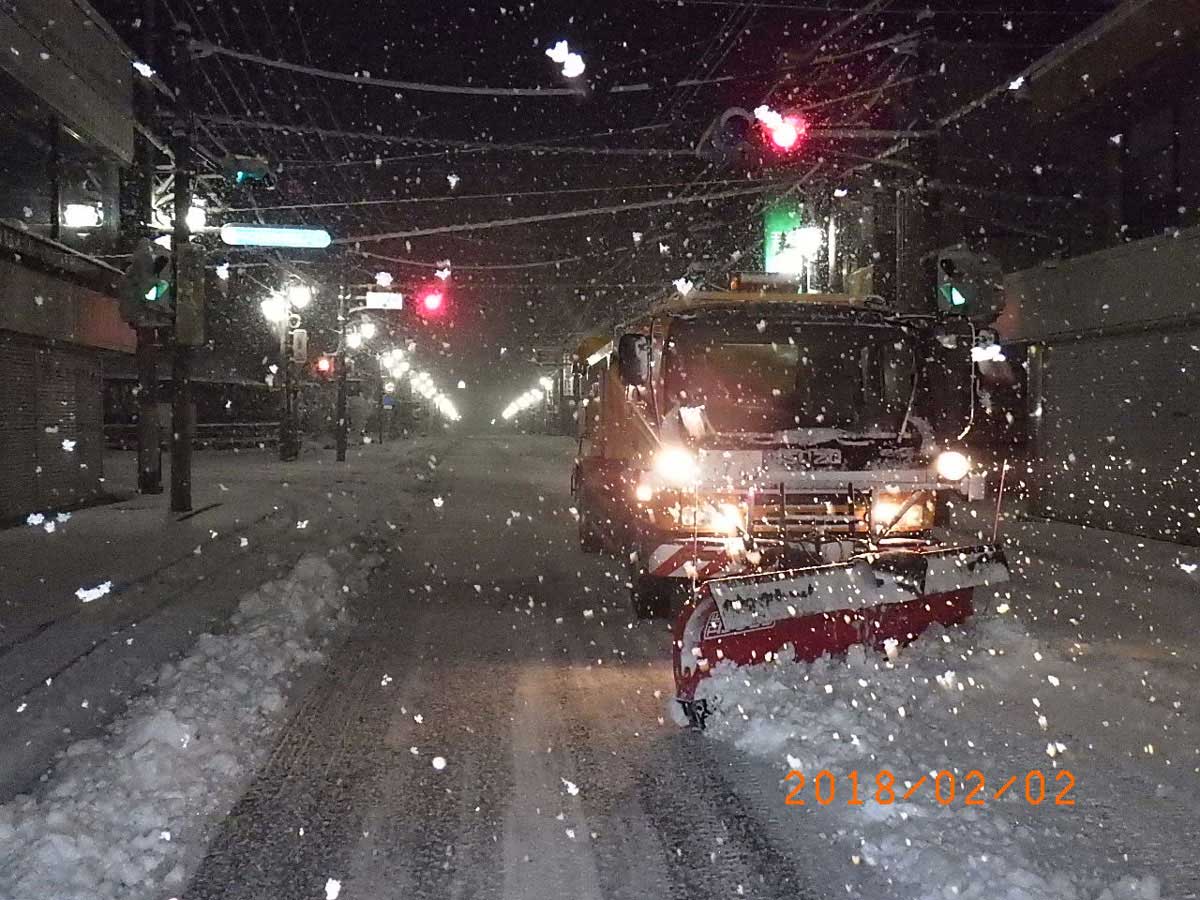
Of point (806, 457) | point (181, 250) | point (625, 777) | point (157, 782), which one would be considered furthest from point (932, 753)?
point (181, 250)

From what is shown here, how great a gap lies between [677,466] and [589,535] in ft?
20.7

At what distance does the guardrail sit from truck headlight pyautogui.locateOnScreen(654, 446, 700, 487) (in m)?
34.5

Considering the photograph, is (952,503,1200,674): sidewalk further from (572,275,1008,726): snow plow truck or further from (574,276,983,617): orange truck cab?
(574,276,983,617): orange truck cab

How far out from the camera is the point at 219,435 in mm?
48125

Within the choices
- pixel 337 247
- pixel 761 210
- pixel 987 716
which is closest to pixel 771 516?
pixel 987 716

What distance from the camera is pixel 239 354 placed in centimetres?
5356

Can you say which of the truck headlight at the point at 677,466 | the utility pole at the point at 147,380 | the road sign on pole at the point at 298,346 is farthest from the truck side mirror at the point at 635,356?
the road sign on pole at the point at 298,346

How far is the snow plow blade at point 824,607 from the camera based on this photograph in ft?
22.2

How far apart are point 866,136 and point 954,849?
11854 mm

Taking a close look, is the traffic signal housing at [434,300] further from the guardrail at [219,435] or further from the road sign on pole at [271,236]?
the guardrail at [219,435]

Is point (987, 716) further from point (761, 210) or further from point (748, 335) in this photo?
point (761, 210)

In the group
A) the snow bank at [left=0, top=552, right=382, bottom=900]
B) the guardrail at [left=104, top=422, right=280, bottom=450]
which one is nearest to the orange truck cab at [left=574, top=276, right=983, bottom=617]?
the snow bank at [left=0, top=552, right=382, bottom=900]
